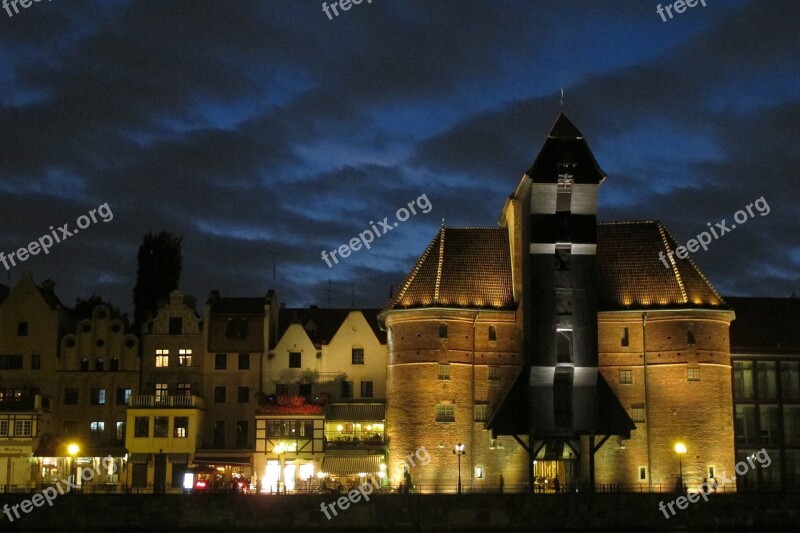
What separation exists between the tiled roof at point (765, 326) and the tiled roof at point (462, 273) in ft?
53.2

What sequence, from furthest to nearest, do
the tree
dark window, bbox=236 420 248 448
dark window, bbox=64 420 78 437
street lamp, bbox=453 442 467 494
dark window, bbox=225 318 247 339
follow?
the tree < dark window, bbox=225 318 247 339 < dark window, bbox=64 420 78 437 < dark window, bbox=236 420 248 448 < street lamp, bbox=453 442 467 494

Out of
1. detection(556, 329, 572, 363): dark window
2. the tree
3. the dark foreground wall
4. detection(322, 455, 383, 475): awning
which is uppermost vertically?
the tree

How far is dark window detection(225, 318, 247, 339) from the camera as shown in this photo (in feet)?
268

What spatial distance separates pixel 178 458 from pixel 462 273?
22.7 metres

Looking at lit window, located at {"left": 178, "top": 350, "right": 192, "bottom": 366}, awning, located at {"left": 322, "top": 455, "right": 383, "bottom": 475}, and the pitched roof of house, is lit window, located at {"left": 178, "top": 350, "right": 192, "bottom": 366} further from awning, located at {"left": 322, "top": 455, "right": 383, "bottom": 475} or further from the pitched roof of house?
the pitched roof of house

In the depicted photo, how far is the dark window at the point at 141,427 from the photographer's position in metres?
78.3

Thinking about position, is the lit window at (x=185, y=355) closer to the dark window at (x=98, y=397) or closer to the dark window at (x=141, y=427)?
the dark window at (x=141, y=427)

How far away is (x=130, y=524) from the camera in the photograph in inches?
2505

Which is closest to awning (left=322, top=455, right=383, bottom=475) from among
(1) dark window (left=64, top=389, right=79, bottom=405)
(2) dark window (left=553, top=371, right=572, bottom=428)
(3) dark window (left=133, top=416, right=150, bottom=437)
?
(3) dark window (left=133, top=416, right=150, bottom=437)

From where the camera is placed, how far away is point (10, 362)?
82125 mm

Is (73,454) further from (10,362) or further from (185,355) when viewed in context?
(185,355)

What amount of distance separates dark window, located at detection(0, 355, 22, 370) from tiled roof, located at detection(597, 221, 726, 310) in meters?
40.4

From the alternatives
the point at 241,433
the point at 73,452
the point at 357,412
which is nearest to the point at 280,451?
the point at 241,433

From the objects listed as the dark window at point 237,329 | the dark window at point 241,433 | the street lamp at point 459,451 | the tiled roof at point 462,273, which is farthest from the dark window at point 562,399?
the dark window at point 237,329
